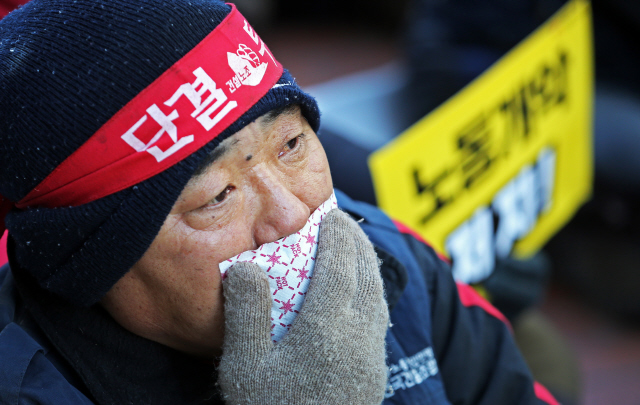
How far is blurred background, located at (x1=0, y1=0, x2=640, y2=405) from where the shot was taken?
2.60m

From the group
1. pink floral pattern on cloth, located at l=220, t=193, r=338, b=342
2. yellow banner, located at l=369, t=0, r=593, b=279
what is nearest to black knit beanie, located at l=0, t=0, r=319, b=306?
pink floral pattern on cloth, located at l=220, t=193, r=338, b=342

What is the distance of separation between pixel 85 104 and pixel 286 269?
48 cm

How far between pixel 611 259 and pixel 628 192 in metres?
0.43

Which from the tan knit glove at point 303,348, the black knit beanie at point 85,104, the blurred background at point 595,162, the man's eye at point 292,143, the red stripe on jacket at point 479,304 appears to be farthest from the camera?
the blurred background at point 595,162

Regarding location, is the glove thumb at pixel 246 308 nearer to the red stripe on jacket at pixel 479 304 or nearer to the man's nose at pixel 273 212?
the man's nose at pixel 273 212

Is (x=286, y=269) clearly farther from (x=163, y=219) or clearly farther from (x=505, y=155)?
(x=505, y=155)

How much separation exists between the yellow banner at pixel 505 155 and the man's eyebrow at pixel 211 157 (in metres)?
1.05

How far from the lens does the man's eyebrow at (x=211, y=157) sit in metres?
1.17

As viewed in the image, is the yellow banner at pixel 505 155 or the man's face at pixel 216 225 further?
the yellow banner at pixel 505 155

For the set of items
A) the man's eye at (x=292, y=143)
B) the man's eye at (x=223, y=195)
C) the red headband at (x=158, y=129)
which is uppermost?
the red headband at (x=158, y=129)

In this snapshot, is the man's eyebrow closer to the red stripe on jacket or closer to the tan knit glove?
the tan knit glove

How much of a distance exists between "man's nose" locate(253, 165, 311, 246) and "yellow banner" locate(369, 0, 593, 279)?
3.13ft

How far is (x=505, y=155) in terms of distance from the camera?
263 centimetres

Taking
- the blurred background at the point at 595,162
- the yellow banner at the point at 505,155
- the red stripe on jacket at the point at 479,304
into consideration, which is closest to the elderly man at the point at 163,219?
the red stripe on jacket at the point at 479,304
